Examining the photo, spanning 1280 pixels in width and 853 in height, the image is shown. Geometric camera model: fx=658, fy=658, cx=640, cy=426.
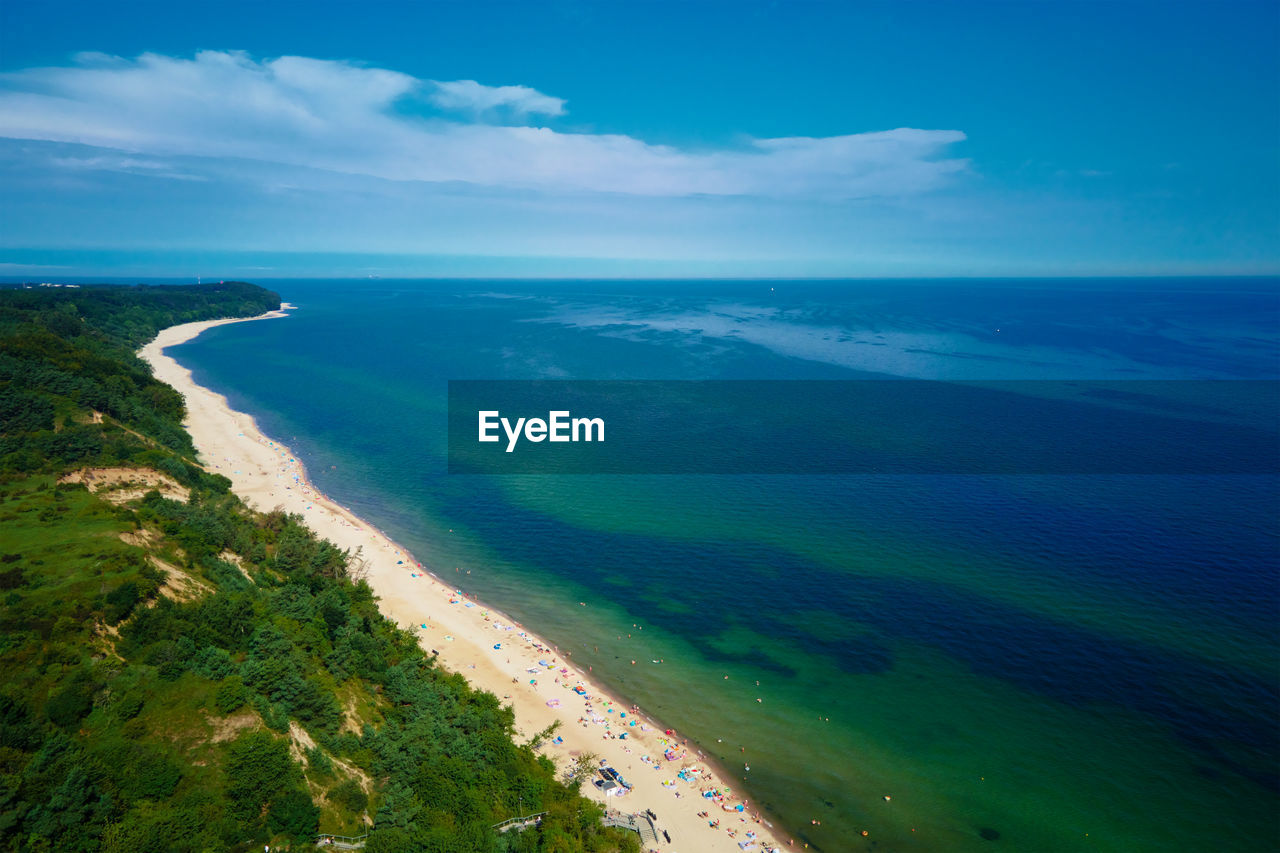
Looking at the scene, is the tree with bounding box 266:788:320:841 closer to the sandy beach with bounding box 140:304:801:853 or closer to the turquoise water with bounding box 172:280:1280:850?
the sandy beach with bounding box 140:304:801:853

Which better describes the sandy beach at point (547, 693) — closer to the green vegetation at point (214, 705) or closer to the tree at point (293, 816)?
the green vegetation at point (214, 705)

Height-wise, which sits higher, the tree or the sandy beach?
the tree

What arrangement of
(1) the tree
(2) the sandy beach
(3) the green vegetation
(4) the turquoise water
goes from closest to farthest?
1. (3) the green vegetation
2. (1) the tree
3. (2) the sandy beach
4. (4) the turquoise water

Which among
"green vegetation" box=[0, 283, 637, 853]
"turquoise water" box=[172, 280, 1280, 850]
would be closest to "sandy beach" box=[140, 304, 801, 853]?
"turquoise water" box=[172, 280, 1280, 850]

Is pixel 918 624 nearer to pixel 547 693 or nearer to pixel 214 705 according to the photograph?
pixel 547 693

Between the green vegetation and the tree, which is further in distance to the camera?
the tree

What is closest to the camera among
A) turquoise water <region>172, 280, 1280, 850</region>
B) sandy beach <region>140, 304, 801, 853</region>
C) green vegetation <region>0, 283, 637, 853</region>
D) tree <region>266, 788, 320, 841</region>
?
green vegetation <region>0, 283, 637, 853</region>

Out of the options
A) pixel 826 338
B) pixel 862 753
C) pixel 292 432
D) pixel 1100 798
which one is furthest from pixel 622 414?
pixel 826 338

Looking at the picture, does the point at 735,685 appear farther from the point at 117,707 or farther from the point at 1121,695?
the point at 117,707
